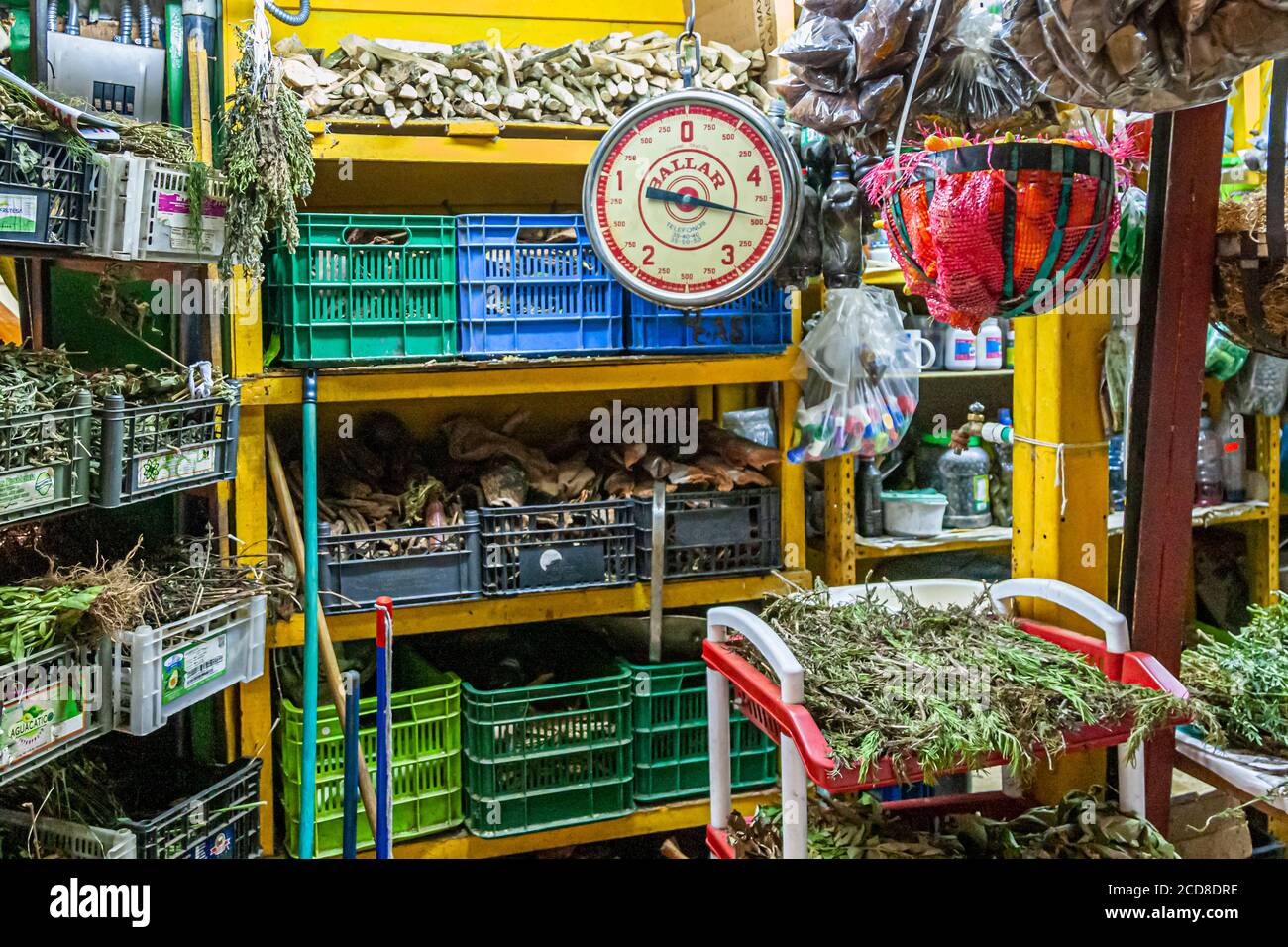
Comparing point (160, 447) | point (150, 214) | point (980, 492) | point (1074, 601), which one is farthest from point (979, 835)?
point (150, 214)

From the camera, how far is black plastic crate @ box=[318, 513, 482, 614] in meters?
2.88

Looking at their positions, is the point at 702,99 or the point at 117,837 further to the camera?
the point at 702,99

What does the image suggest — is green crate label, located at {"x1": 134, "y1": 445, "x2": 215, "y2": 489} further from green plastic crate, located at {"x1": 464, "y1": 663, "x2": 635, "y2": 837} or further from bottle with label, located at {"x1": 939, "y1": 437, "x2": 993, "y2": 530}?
bottle with label, located at {"x1": 939, "y1": 437, "x2": 993, "y2": 530}

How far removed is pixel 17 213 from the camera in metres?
1.89

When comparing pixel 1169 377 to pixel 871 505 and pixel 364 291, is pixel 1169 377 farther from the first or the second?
pixel 364 291

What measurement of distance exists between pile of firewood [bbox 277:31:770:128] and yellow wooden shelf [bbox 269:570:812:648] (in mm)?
1273

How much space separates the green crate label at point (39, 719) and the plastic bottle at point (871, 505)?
247cm

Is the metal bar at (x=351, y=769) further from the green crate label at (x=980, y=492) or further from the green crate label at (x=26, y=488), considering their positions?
the green crate label at (x=980, y=492)

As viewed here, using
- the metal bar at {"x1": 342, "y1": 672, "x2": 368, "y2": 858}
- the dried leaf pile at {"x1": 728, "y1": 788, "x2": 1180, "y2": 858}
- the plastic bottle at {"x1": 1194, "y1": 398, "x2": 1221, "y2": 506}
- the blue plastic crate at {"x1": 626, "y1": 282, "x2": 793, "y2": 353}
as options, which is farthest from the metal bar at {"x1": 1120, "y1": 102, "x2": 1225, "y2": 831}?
the plastic bottle at {"x1": 1194, "y1": 398, "x2": 1221, "y2": 506}

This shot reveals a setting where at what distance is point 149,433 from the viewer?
7.09ft

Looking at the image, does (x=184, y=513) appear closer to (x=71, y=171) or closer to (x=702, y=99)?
(x=71, y=171)

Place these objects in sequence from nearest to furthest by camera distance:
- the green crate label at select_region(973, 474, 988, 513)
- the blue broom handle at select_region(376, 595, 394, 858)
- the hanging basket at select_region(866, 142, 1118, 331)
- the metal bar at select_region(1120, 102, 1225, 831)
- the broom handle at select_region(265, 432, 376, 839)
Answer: the hanging basket at select_region(866, 142, 1118, 331)
the metal bar at select_region(1120, 102, 1225, 831)
the blue broom handle at select_region(376, 595, 394, 858)
the broom handle at select_region(265, 432, 376, 839)
the green crate label at select_region(973, 474, 988, 513)

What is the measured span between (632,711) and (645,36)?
194 cm
